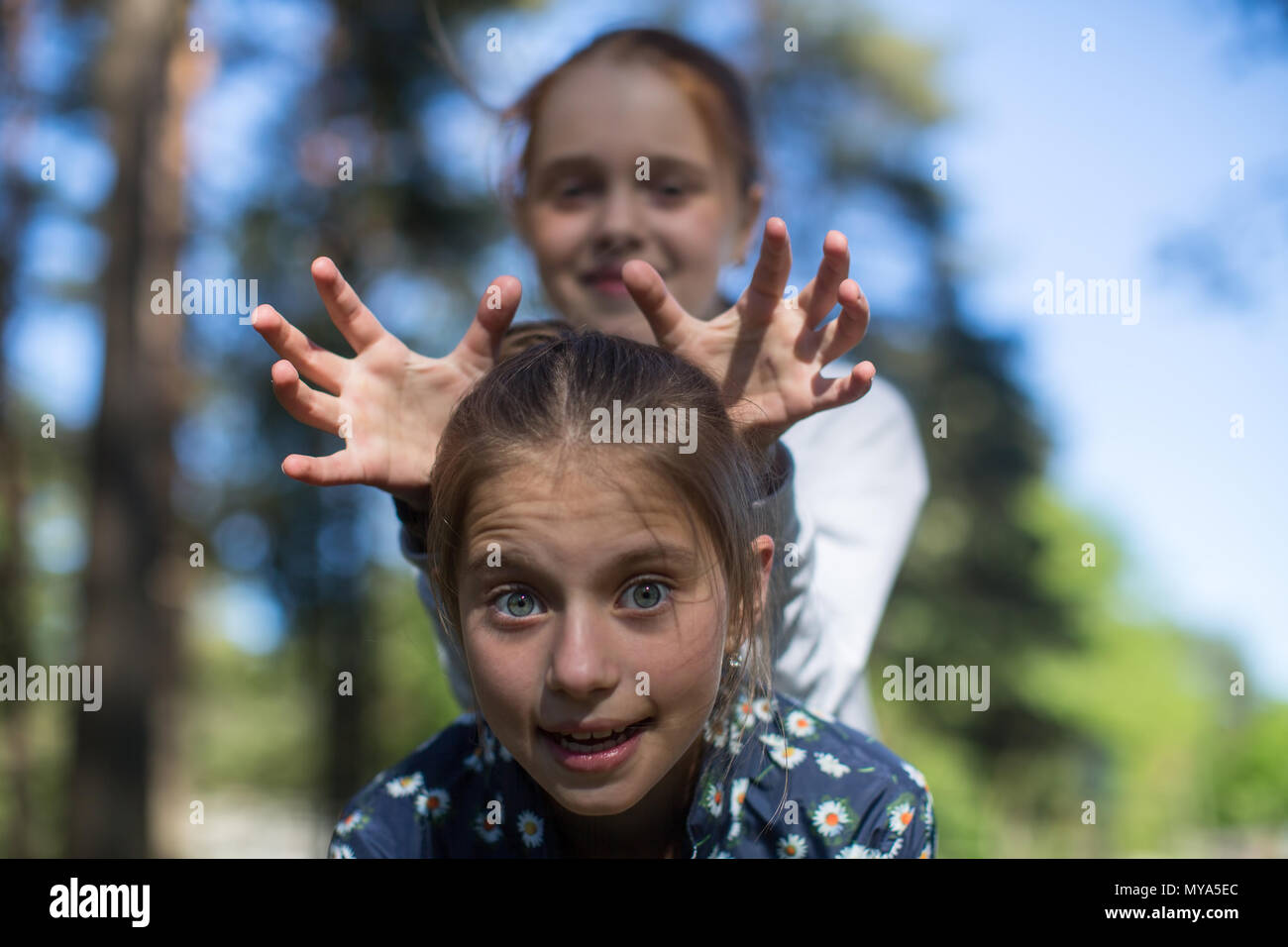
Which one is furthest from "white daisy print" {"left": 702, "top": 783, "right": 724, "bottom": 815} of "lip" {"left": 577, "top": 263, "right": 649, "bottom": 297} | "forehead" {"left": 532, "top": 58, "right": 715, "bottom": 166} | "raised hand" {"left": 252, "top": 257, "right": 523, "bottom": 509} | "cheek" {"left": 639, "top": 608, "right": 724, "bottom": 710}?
"forehead" {"left": 532, "top": 58, "right": 715, "bottom": 166}

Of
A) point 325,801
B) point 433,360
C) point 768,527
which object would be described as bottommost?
point 325,801

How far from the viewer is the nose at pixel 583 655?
141cm

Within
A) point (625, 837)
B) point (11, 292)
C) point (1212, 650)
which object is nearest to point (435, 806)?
point (625, 837)

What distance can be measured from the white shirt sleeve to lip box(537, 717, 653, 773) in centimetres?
64

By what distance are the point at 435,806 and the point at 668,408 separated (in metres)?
0.80

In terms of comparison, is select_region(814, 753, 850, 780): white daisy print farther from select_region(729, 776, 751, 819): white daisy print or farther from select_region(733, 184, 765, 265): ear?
select_region(733, 184, 765, 265): ear

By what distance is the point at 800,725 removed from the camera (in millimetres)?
1889

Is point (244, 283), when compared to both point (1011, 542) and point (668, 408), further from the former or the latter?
point (1011, 542)

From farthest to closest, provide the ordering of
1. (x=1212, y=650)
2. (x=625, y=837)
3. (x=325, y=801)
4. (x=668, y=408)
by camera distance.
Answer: (x=1212, y=650) < (x=325, y=801) < (x=625, y=837) < (x=668, y=408)

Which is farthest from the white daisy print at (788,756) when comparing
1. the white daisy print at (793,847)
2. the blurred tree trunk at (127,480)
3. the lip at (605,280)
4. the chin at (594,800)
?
the blurred tree trunk at (127,480)

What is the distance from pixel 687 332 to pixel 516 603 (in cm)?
52

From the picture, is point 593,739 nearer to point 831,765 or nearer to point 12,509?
point 831,765

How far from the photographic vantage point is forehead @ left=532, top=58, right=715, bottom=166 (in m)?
2.51
